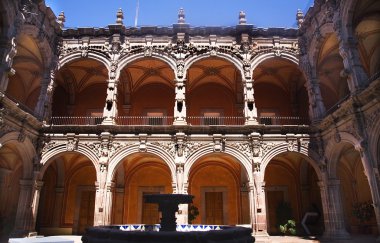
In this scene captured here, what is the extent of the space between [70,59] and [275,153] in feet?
39.0

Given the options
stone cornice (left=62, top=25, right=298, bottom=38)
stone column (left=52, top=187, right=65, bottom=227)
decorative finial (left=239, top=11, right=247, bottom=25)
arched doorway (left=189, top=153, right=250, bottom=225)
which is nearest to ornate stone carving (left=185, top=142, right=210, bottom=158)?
arched doorway (left=189, top=153, right=250, bottom=225)

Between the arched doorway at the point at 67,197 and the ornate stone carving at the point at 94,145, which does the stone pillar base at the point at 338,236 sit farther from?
the arched doorway at the point at 67,197

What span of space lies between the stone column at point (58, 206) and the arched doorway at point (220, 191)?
7.66 meters

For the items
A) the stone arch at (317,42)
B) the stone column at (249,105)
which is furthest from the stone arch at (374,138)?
→ the stone arch at (317,42)

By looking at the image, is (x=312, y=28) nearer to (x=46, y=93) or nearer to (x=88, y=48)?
(x=88, y=48)

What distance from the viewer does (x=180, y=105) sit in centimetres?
1436

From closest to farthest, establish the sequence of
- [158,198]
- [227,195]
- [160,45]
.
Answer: [158,198] → [160,45] → [227,195]

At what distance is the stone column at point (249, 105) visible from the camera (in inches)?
550

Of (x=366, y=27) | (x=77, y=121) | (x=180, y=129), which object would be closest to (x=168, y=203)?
(x=180, y=129)

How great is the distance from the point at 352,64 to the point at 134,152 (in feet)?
33.0

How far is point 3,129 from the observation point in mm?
11117

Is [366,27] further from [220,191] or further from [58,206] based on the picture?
[58,206]

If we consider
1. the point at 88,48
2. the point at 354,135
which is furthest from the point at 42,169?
the point at 354,135

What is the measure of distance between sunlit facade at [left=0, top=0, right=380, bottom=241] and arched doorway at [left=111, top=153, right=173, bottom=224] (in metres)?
0.08
